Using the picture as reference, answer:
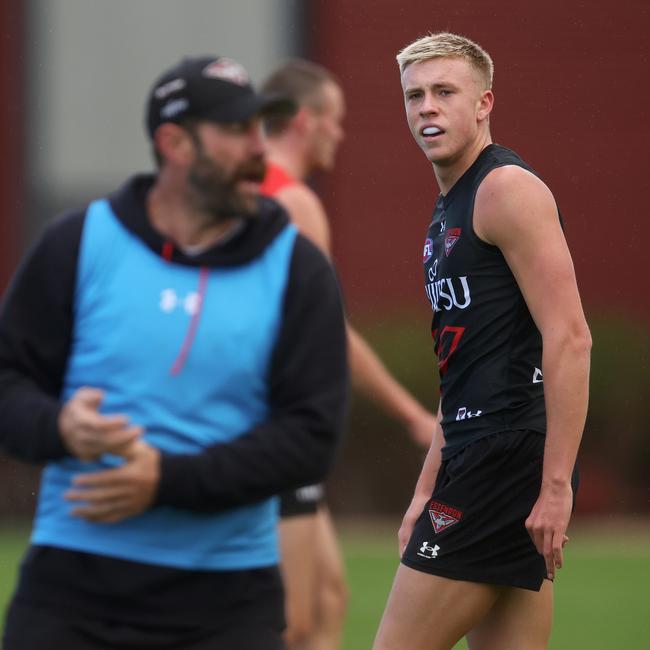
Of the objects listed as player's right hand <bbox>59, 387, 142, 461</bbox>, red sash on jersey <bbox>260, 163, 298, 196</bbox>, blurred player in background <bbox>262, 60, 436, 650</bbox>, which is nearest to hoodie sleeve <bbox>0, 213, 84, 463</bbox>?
player's right hand <bbox>59, 387, 142, 461</bbox>

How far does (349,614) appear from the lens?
935 cm

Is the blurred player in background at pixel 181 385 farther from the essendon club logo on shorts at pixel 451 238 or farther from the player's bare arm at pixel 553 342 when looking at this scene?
the essendon club logo on shorts at pixel 451 238

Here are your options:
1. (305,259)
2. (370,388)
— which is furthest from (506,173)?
(370,388)

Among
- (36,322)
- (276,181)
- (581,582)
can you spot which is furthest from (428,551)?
(581,582)

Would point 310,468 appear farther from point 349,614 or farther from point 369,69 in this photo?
point 369,69

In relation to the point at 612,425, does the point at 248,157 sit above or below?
above

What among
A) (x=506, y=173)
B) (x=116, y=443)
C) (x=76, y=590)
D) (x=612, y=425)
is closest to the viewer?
(x=116, y=443)

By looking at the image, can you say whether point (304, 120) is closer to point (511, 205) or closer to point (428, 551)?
point (511, 205)

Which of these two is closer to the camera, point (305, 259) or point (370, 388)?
point (305, 259)

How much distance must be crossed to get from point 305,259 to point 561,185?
13.7 m

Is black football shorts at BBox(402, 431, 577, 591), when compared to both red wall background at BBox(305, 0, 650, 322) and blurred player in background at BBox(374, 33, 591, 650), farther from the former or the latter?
red wall background at BBox(305, 0, 650, 322)

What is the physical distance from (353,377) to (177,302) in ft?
11.7

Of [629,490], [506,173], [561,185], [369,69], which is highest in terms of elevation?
[506,173]

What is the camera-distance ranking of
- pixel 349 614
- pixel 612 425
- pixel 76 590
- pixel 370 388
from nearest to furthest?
pixel 76 590 → pixel 370 388 → pixel 349 614 → pixel 612 425
